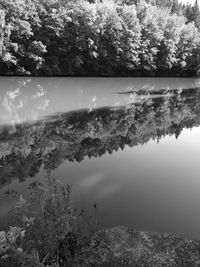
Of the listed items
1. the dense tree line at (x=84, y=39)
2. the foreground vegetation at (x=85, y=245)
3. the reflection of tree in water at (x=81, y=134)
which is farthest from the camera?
the dense tree line at (x=84, y=39)

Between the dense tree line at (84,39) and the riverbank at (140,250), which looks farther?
the dense tree line at (84,39)

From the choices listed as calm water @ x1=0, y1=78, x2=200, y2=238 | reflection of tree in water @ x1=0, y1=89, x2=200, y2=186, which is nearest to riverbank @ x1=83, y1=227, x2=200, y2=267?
calm water @ x1=0, y1=78, x2=200, y2=238

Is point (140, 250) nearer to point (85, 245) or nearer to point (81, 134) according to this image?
point (85, 245)

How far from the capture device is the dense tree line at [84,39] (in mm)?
24641

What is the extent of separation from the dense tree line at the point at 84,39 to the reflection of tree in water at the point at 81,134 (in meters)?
12.2

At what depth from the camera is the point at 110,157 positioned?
8.61 meters

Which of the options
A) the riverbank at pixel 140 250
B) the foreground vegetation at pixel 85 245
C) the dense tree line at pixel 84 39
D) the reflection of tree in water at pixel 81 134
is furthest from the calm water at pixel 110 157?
the dense tree line at pixel 84 39

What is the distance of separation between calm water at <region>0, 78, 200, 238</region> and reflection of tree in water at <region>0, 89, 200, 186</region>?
19mm

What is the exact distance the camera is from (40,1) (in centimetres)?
2669

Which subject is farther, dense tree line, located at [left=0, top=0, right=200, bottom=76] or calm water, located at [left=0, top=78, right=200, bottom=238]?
dense tree line, located at [left=0, top=0, right=200, bottom=76]

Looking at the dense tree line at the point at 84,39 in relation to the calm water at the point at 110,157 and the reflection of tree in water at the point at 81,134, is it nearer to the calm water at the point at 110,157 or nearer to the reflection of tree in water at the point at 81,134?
the calm water at the point at 110,157

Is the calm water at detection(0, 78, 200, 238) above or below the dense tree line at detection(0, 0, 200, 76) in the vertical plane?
below

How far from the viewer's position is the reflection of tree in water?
7718mm

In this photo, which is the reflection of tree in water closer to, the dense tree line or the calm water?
the calm water
